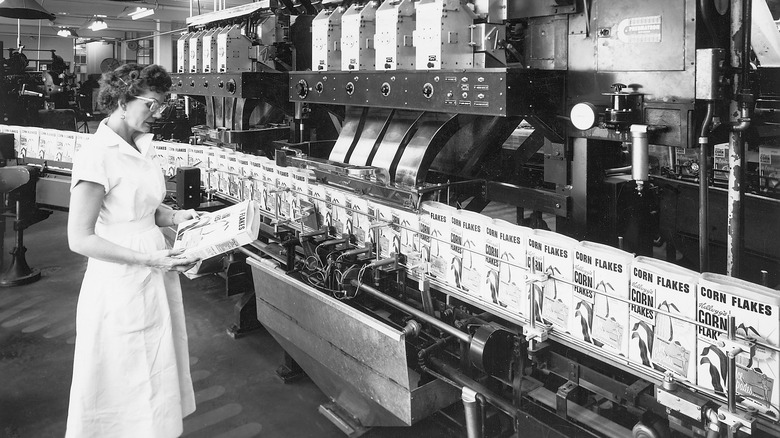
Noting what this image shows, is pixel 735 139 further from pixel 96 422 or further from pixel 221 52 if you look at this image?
pixel 221 52

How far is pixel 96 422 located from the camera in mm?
2230

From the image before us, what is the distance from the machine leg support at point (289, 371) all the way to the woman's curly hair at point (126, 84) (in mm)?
1732

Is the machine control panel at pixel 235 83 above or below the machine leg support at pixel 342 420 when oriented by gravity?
above

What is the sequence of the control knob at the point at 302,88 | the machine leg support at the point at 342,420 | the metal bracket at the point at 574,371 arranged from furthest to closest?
the control knob at the point at 302,88, the machine leg support at the point at 342,420, the metal bracket at the point at 574,371

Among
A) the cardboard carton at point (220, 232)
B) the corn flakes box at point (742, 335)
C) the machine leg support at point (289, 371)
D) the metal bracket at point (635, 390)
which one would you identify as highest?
the cardboard carton at point (220, 232)

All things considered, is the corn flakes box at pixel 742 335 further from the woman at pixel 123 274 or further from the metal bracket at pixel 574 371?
the woman at pixel 123 274

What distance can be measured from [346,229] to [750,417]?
78.8 inches

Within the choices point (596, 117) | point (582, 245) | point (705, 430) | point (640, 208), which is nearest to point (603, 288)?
point (582, 245)

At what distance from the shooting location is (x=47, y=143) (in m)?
5.67

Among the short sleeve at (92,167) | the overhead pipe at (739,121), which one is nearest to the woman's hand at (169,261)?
the short sleeve at (92,167)

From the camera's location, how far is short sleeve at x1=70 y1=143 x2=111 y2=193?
202cm

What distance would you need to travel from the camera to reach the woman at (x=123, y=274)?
2.06m

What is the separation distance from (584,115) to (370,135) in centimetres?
157

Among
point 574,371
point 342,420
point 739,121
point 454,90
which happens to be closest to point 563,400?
point 574,371
